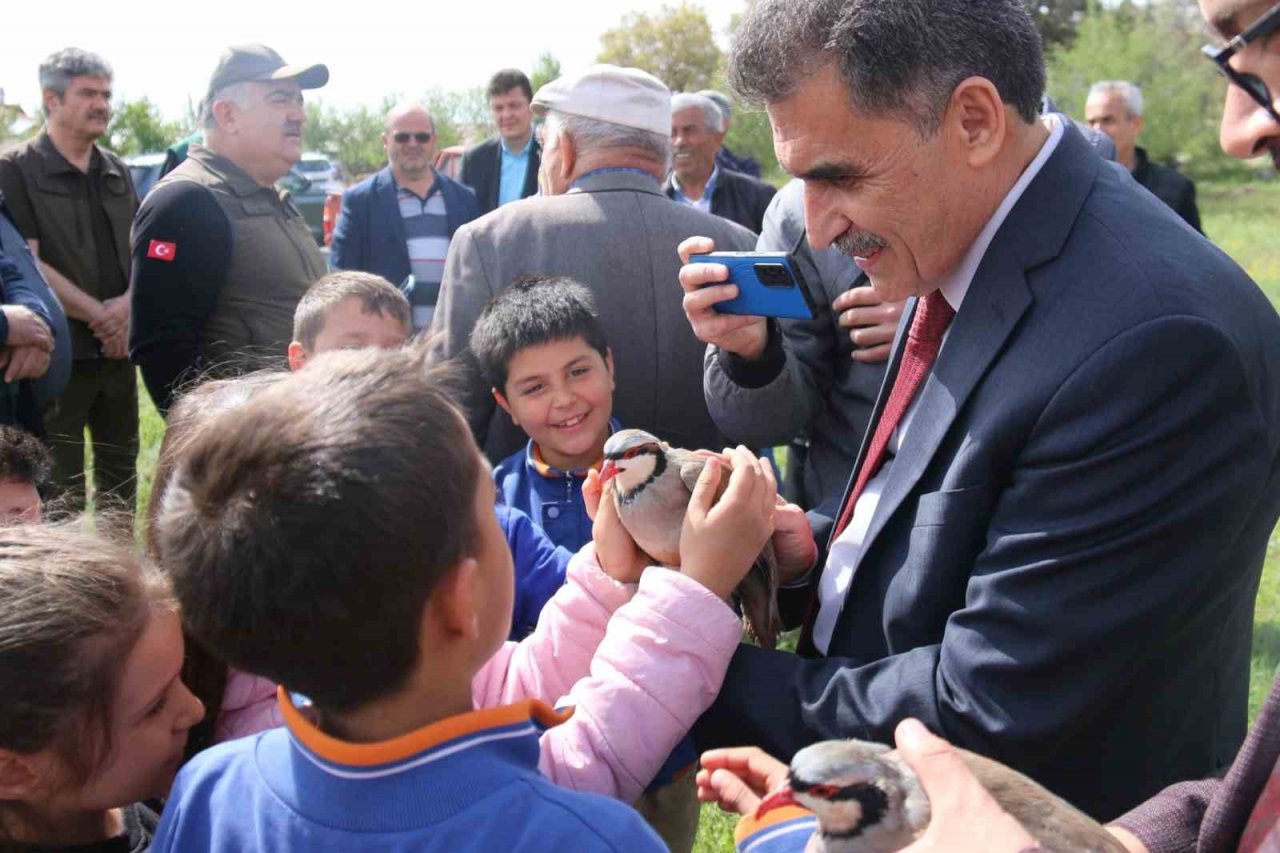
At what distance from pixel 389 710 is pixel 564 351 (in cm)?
189

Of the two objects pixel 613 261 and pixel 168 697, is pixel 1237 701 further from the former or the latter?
pixel 613 261

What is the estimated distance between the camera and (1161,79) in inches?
1847

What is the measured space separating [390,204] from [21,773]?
589cm

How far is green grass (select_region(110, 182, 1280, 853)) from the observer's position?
13.8 feet

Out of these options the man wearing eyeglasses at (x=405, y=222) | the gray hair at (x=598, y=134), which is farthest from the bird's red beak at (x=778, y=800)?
the man wearing eyeglasses at (x=405, y=222)

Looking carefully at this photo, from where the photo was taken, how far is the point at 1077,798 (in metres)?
1.96

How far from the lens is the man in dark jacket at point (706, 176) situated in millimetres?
8094

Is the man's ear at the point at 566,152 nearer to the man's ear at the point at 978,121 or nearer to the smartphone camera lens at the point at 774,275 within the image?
the smartphone camera lens at the point at 774,275

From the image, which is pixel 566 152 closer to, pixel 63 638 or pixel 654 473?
pixel 654 473

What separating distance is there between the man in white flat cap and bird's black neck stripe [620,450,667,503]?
101 cm

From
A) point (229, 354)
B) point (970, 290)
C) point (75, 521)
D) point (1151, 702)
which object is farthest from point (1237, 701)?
point (229, 354)

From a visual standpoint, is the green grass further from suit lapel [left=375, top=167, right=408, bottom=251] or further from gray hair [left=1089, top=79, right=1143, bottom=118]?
gray hair [left=1089, top=79, right=1143, bottom=118]

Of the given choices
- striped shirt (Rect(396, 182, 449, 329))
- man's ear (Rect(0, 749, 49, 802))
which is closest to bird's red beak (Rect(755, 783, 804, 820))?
man's ear (Rect(0, 749, 49, 802))

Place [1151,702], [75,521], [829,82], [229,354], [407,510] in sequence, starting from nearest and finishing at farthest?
[407,510]
[1151,702]
[829,82]
[75,521]
[229,354]
